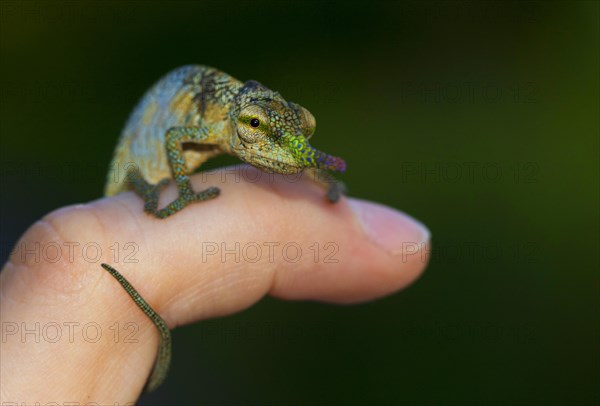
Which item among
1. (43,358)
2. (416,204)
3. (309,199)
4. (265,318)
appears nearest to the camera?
(43,358)

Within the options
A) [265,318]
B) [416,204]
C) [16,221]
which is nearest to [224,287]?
[265,318]

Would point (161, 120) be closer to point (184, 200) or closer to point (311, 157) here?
point (184, 200)

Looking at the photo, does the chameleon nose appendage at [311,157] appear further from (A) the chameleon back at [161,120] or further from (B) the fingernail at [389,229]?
(B) the fingernail at [389,229]

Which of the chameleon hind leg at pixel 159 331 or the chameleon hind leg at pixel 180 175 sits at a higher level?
the chameleon hind leg at pixel 180 175

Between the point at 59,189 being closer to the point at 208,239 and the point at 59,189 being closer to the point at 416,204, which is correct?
the point at 416,204

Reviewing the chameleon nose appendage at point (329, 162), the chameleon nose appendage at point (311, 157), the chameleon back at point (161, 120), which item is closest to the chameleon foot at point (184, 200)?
the chameleon back at point (161, 120)

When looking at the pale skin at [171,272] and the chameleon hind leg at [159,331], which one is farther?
the chameleon hind leg at [159,331]

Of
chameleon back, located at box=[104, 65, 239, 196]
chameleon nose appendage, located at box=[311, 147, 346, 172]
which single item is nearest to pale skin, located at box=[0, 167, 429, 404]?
chameleon back, located at box=[104, 65, 239, 196]

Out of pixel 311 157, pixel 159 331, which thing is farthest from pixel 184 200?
pixel 311 157
